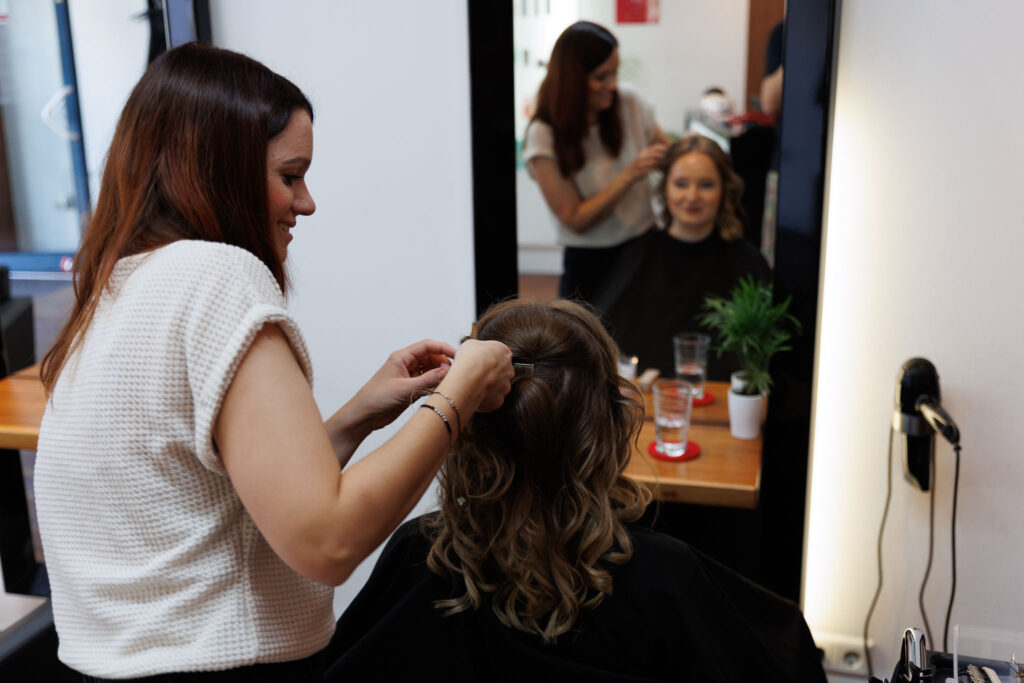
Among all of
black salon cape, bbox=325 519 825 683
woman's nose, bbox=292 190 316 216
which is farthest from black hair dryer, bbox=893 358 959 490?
woman's nose, bbox=292 190 316 216

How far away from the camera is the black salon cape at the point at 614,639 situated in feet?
4.14

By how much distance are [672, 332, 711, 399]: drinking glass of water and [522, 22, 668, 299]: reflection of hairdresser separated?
0.84 ft

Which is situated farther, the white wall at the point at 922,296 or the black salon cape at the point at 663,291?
the black salon cape at the point at 663,291

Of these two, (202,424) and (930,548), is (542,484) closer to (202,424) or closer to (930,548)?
(202,424)

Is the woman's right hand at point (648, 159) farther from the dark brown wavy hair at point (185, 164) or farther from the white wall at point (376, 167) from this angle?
the dark brown wavy hair at point (185, 164)

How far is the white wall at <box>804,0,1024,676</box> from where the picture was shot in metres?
1.69

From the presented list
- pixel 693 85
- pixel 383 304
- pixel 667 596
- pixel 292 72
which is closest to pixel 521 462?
pixel 667 596

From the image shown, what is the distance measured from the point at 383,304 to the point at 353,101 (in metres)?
0.47

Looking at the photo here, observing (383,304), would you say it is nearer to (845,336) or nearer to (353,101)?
(353,101)

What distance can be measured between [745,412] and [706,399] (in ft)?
0.74

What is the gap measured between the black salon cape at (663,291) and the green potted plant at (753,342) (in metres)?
0.11

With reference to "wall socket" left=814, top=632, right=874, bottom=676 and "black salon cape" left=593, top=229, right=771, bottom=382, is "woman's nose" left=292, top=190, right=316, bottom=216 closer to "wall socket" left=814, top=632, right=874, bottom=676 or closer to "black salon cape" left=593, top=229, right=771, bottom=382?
"black salon cape" left=593, top=229, right=771, bottom=382

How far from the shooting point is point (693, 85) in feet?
6.55

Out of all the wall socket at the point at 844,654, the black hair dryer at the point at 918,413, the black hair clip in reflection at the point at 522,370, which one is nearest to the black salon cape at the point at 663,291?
the black hair dryer at the point at 918,413
